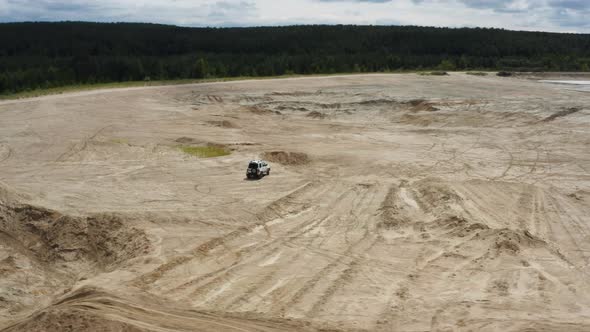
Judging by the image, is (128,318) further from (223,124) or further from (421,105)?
(421,105)

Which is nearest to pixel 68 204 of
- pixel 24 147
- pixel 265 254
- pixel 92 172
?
pixel 92 172

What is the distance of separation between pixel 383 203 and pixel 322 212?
10.1 ft

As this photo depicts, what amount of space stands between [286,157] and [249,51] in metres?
78.1

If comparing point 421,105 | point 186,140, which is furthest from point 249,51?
point 186,140

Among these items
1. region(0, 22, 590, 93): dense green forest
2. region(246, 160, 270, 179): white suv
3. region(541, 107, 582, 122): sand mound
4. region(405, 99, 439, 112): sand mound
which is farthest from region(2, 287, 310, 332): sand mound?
region(0, 22, 590, 93): dense green forest

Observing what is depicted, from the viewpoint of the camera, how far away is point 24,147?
41.0 meters

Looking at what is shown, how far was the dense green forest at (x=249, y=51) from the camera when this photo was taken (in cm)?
8206

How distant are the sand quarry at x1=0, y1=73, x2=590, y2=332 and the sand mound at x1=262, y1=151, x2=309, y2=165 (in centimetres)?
15

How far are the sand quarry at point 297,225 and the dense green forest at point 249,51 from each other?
1248 inches

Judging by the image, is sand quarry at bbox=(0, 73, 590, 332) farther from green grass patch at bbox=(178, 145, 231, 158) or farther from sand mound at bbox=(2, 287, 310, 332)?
green grass patch at bbox=(178, 145, 231, 158)

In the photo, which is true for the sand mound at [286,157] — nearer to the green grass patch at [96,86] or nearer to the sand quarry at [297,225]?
the sand quarry at [297,225]

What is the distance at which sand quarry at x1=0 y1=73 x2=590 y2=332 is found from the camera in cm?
1745

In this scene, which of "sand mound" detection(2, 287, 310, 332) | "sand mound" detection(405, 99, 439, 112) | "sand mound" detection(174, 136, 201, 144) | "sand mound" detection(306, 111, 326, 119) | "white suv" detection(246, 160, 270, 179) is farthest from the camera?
"sand mound" detection(306, 111, 326, 119)

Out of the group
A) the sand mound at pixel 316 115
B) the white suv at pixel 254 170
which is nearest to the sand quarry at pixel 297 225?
the white suv at pixel 254 170
